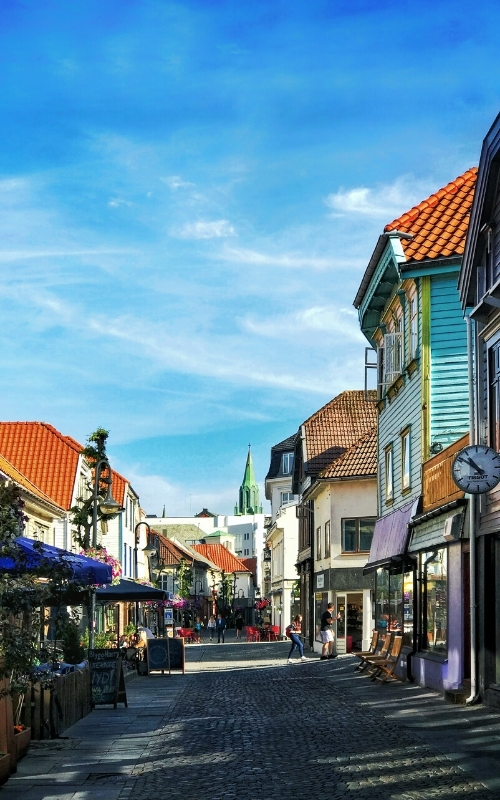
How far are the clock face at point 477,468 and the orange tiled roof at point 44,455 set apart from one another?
2801cm

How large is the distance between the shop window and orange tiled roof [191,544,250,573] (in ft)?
388

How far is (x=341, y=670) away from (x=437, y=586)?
9.27 meters

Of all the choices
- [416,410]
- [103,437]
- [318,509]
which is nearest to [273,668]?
[103,437]

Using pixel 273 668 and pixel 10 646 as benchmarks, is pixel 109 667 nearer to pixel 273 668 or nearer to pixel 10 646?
pixel 10 646

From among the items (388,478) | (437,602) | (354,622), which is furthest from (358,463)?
(437,602)

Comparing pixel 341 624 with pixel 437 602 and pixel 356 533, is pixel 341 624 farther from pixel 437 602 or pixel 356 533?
pixel 437 602

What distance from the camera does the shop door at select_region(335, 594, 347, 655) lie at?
42000 millimetres

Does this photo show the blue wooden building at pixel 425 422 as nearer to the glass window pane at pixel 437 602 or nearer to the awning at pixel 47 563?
the glass window pane at pixel 437 602

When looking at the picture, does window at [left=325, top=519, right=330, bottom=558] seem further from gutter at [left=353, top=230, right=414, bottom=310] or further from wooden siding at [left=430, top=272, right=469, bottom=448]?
wooden siding at [left=430, top=272, right=469, bottom=448]

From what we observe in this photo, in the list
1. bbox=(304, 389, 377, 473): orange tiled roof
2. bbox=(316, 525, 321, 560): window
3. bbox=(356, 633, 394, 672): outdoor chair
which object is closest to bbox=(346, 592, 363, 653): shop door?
bbox=(316, 525, 321, 560): window

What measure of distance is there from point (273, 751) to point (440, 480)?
963 cm

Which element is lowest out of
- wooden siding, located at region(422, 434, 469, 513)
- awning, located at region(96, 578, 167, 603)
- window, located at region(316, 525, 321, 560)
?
awning, located at region(96, 578, 167, 603)

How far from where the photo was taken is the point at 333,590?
141 ft

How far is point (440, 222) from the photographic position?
84.6ft
